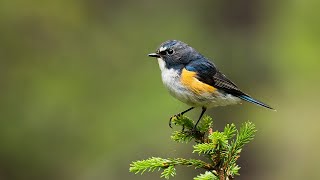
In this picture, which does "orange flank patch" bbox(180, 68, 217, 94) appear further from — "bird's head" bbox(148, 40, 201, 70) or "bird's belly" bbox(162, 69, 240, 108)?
"bird's head" bbox(148, 40, 201, 70)

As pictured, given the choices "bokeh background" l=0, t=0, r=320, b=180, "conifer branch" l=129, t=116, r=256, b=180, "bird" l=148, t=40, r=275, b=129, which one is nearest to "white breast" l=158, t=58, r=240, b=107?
"bird" l=148, t=40, r=275, b=129

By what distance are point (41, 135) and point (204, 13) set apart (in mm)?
3984

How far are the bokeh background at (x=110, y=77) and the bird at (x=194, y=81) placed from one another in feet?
15.2

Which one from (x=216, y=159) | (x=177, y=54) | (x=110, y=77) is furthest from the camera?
(x=110, y=77)

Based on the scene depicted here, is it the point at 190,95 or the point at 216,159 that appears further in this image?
the point at 190,95

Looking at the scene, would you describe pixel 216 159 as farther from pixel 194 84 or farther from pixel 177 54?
pixel 177 54

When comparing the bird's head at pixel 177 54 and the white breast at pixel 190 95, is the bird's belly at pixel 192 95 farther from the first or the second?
the bird's head at pixel 177 54

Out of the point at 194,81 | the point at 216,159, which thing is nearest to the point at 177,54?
the point at 194,81

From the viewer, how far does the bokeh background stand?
948 cm

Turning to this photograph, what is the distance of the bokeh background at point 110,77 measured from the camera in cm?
948

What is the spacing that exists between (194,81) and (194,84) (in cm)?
5

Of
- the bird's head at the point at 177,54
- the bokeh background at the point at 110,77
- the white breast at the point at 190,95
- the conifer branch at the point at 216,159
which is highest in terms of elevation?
the bokeh background at the point at 110,77

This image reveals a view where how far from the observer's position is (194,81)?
4.80 meters

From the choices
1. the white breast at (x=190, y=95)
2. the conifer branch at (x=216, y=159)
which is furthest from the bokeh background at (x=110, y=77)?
the conifer branch at (x=216, y=159)
